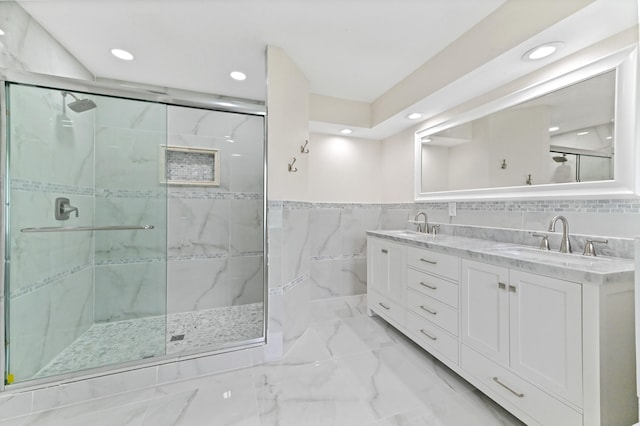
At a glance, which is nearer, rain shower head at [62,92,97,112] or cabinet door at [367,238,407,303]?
rain shower head at [62,92,97,112]

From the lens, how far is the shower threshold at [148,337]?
159 centimetres

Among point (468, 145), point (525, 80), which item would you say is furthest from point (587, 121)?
point (468, 145)

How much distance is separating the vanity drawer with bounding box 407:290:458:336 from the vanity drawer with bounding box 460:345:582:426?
0.46ft

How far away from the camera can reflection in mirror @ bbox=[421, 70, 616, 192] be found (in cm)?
136

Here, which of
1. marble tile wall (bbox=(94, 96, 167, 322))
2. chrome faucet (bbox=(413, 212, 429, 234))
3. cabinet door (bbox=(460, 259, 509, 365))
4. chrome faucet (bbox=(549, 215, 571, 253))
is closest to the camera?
cabinet door (bbox=(460, 259, 509, 365))

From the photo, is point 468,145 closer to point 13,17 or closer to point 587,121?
point 587,121

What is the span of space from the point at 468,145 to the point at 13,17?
3.21m

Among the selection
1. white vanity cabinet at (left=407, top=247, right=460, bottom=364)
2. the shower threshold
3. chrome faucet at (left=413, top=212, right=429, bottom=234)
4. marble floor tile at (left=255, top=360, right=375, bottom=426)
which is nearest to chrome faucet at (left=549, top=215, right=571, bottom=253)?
white vanity cabinet at (left=407, top=247, right=460, bottom=364)

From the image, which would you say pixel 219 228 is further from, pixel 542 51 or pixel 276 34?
pixel 542 51

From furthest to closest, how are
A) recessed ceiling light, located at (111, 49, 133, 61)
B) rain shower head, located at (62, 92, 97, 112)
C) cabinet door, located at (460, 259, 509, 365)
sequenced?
recessed ceiling light, located at (111, 49, 133, 61)
rain shower head, located at (62, 92, 97, 112)
cabinet door, located at (460, 259, 509, 365)

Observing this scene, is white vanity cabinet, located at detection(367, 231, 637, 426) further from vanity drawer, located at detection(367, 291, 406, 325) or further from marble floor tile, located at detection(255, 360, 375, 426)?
marble floor tile, located at detection(255, 360, 375, 426)

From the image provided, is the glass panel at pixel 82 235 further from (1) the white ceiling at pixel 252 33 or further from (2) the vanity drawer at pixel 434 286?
(2) the vanity drawer at pixel 434 286

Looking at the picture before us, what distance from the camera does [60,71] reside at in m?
1.85

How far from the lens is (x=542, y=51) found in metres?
1.44
